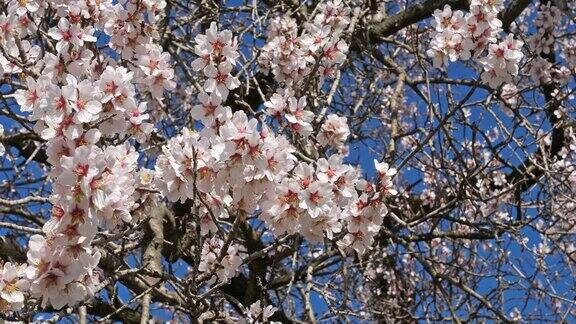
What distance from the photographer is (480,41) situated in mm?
3023

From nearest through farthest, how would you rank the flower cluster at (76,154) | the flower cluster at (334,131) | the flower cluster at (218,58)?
the flower cluster at (76,154) < the flower cluster at (218,58) < the flower cluster at (334,131)

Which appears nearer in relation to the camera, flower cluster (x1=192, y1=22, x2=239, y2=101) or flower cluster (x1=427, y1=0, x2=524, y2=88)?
flower cluster (x1=192, y1=22, x2=239, y2=101)

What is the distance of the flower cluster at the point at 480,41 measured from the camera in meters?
2.99

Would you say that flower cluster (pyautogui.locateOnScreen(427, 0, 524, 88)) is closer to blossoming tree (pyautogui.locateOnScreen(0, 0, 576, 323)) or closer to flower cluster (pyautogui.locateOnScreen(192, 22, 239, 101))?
blossoming tree (pyautogui.locateOnScreen(0, 0, 576, 323))

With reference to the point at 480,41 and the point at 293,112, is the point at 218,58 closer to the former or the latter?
the point at 293,112

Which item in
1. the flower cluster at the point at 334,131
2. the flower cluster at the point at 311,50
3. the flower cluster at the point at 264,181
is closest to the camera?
the flower cluster at the point at 264,181

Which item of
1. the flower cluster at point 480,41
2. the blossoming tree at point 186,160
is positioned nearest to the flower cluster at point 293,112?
the blossoming tree at point 186,160

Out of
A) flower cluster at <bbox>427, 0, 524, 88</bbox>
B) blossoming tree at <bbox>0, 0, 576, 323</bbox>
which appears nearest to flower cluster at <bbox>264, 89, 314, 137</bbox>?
blossoming tree at <bbox>0, 0, 576, 323</bbox>

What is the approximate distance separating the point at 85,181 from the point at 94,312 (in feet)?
7.52

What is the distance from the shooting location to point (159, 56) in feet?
9.13

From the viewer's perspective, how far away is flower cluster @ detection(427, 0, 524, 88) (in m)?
2.99

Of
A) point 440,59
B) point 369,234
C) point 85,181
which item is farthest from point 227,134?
point 440,59

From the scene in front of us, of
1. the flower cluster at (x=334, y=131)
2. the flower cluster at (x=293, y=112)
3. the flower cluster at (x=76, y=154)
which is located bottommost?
the flower cluster at (x=76, y=154)

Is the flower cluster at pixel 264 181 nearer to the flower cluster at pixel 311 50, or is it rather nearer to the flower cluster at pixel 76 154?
the flower cluster at pixel 76 154
